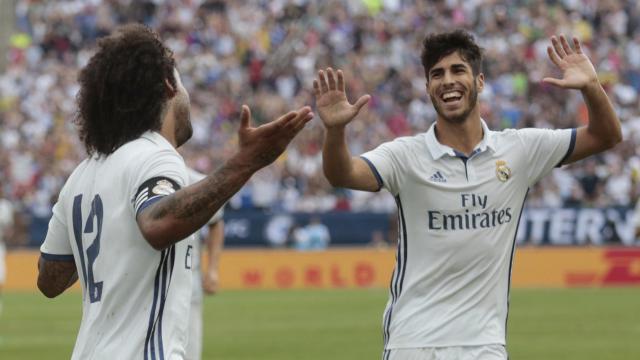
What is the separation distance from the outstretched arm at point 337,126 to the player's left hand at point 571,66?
0.98m

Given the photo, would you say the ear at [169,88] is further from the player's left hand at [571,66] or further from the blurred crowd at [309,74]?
the blurred crowd at [309,74]

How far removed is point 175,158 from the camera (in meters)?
5.00

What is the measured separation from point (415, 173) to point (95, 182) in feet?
7.56

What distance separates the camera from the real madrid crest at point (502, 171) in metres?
7.05

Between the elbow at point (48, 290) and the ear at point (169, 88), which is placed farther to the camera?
the elbow at point (48, 290)

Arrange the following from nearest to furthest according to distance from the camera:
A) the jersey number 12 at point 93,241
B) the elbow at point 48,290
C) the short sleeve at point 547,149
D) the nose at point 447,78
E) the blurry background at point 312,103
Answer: the jersey number 12 at point 93,241, the elbow at point 48,290, the nose at point 447,78, the short sleeve at point 547,149, the blurry background at point 312,103

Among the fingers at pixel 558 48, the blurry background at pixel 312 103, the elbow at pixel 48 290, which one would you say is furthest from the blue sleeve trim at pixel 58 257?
the blurry background at pixel 312 103

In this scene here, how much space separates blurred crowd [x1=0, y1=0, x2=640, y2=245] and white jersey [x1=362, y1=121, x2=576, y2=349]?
21099 millimetres

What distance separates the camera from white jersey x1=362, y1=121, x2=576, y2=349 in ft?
22.3

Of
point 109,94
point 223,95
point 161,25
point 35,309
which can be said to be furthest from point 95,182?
point 161,25

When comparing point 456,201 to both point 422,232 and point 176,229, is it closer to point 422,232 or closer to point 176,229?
point 422,232

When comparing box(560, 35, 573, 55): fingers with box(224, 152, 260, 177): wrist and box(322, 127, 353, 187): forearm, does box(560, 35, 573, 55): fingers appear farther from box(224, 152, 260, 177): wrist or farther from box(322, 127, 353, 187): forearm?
box(224, 152, 260, 177): wrist

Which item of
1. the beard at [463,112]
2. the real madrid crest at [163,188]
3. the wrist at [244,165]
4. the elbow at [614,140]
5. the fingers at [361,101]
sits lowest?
the real madrid crest at [163,188]

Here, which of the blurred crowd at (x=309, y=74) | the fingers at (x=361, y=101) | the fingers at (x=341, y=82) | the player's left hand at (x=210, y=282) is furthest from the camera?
the blurred crowd at (x=309, y=74)
